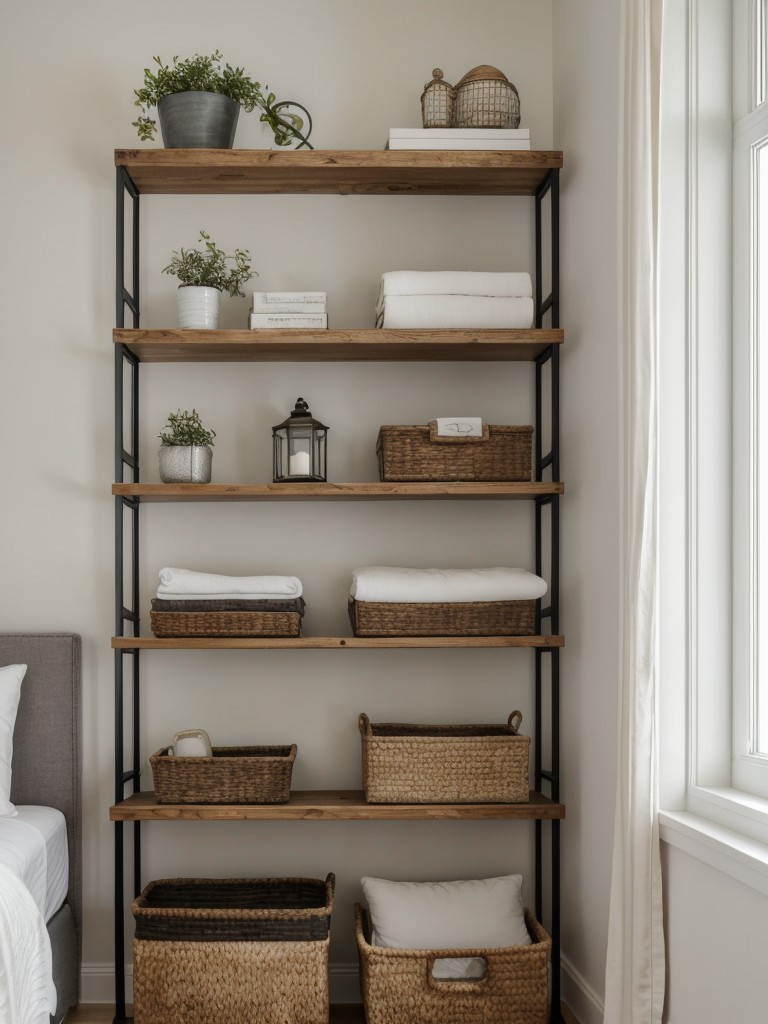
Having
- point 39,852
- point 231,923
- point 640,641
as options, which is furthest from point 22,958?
point 640,641

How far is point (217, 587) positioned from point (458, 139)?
1386 mm

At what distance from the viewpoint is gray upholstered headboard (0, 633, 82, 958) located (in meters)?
2.60

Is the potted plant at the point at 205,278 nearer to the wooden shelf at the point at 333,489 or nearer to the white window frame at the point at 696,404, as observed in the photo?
the wooden shelf at the point at 333,489

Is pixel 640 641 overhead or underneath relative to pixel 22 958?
overhead

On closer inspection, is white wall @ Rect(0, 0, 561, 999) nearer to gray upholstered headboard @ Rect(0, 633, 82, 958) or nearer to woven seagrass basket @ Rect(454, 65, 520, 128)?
gray upholstered headboard @ Rect(0, 633, 82, 958)

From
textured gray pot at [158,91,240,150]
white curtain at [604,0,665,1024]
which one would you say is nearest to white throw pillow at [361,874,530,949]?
white curtain at [604,0,665,1024]

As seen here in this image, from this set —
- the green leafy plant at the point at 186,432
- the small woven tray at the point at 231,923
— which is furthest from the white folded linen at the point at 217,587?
the small woven tray at the point at 231,923

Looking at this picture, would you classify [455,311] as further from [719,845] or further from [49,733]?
[49,733]

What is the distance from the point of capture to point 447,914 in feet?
7.95

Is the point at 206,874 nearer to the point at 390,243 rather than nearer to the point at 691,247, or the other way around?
the point at 390,243

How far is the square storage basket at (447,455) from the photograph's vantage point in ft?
8.27

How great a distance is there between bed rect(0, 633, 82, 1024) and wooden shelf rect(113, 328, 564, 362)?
2.89 ft

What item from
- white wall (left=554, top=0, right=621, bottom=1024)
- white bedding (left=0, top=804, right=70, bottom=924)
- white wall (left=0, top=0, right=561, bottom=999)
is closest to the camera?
white bedding (left=0, top=804, right=70, bottom=924)

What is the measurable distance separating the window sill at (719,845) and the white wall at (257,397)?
930 millimetres
